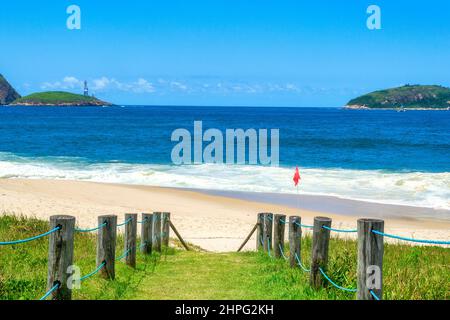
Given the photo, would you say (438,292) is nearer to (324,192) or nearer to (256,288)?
(256,288)

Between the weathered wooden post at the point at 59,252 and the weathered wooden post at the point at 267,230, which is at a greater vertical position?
the weathered wooden post at the point at 59,252

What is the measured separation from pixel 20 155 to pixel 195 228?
121ft

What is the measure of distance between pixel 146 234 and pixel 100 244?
11.6 feet

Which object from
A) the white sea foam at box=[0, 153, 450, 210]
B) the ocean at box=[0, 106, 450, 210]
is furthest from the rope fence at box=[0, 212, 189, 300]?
the white sea foam at box=[0, 153, 450, 210]

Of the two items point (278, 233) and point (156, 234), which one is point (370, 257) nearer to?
point (278, 233)

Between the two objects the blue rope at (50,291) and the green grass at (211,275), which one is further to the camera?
the green grass at (211,275)

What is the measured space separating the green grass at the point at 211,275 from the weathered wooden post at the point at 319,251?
0.16 meters

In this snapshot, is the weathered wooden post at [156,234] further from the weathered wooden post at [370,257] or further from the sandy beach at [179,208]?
the weathered wooden post at [370,257]

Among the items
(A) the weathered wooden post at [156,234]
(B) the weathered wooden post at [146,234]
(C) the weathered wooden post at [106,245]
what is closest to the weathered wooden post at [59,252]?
(C) the weathered wooden post at [106,245]

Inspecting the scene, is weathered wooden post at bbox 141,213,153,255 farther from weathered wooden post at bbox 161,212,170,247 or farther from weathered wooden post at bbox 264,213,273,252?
weathered wooden post at bbox 264,213,273,252

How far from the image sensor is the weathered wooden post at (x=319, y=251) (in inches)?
317

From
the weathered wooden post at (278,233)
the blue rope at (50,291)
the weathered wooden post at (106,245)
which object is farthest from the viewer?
the weathered wooden post at (278,233)

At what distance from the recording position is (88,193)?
2895 centimetres
